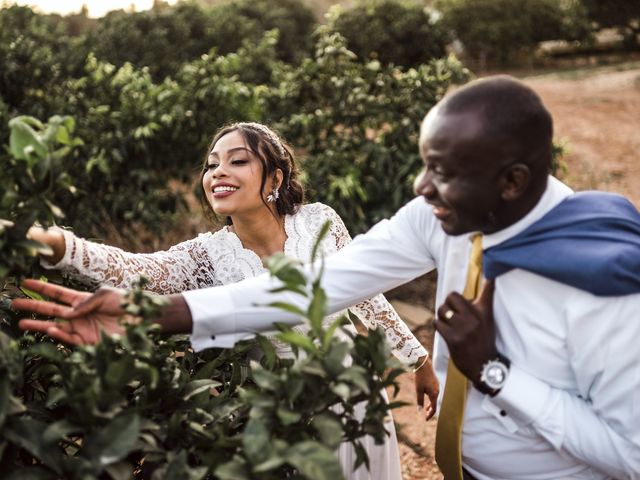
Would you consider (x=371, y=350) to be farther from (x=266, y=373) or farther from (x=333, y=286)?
(x=333, y=286)

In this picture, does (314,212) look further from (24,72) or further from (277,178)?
(24,72)

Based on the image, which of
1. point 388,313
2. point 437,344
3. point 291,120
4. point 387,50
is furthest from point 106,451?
point 387,50

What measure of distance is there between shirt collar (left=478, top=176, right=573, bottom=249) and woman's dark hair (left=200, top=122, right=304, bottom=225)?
1181 millimetres

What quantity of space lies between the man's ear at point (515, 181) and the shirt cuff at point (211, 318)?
0.72 meters

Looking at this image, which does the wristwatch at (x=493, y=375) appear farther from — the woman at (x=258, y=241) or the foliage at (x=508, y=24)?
the foliage at (x=508, y=24)

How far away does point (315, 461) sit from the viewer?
1.25 meters

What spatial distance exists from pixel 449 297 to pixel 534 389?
0.92 ft

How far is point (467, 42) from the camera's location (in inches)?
618

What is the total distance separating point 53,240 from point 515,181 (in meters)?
1.16

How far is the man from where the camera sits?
4.84 ft

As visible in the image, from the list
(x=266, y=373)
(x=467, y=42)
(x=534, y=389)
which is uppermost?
(x=266, y=373)

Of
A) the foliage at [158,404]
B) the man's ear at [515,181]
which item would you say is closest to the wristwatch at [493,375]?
the foliage at [158,404]

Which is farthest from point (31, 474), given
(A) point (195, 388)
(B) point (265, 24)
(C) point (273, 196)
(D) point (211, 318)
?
(B) point (265, 24)

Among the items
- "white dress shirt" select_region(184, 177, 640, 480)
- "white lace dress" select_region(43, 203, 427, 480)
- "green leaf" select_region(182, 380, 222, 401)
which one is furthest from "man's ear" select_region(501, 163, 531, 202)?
"white lace dress" select_region(43, 203, 427, 480)
